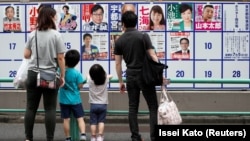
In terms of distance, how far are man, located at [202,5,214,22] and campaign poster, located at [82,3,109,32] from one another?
194 centimetres

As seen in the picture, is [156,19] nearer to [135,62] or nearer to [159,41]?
[159,41]

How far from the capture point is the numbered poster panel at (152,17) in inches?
424

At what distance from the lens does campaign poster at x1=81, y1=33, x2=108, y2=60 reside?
10.9 metres

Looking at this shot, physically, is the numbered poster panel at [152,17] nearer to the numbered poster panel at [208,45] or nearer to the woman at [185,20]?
the woman at [185,20]

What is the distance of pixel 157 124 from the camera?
25.1 ft

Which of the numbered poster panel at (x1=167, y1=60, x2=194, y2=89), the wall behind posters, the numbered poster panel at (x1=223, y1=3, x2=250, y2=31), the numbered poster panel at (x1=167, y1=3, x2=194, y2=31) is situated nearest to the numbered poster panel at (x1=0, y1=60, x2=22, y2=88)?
the wall behind posters

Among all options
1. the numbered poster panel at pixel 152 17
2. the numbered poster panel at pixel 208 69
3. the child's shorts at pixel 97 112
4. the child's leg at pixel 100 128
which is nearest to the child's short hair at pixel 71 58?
the child's shorts at pixel 97 112

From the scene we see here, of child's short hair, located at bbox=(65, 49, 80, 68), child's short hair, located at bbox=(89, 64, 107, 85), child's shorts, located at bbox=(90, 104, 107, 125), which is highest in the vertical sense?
child's short hair, located at bbox=(65, 49, 80, 68)

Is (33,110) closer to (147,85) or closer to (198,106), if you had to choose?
(147,85)

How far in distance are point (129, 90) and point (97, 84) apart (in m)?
0.57

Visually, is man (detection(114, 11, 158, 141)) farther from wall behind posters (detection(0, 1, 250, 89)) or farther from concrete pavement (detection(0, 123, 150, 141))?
wall behind posters (detection(0, 1, 250, 89))

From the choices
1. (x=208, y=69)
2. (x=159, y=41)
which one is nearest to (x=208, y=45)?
(x=208, y=69)

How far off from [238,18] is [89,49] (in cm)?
303

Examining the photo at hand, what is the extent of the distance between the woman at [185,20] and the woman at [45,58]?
3840 millimetres
